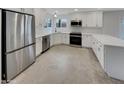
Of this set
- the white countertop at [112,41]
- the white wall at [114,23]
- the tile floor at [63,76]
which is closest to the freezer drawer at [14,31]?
the tile floor at [63,76]

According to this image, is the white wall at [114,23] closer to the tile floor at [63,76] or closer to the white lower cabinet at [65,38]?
the white lower cabinet at [65,38]

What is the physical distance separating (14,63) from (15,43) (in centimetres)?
50

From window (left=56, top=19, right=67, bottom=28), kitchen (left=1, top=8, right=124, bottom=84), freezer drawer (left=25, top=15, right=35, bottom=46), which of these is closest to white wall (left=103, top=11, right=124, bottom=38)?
kitchen (left=1, top=8, right=124, bottom=84)

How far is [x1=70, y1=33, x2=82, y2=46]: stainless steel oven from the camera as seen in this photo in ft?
32.1

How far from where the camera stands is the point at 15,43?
12.7 feet

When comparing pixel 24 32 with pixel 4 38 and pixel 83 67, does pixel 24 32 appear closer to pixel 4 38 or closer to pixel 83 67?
pixel 4 38

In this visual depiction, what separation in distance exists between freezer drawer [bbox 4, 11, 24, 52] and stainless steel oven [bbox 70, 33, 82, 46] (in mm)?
5877

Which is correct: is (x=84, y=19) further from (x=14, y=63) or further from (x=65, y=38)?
(x=14, y=63)

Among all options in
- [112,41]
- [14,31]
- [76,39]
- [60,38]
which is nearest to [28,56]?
[14,31]

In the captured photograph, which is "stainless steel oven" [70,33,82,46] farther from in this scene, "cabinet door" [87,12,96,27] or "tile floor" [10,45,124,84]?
"tile floor" [10,45,124,84]

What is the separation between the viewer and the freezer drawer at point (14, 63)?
3631 millimetres

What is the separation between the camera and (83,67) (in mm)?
5176
